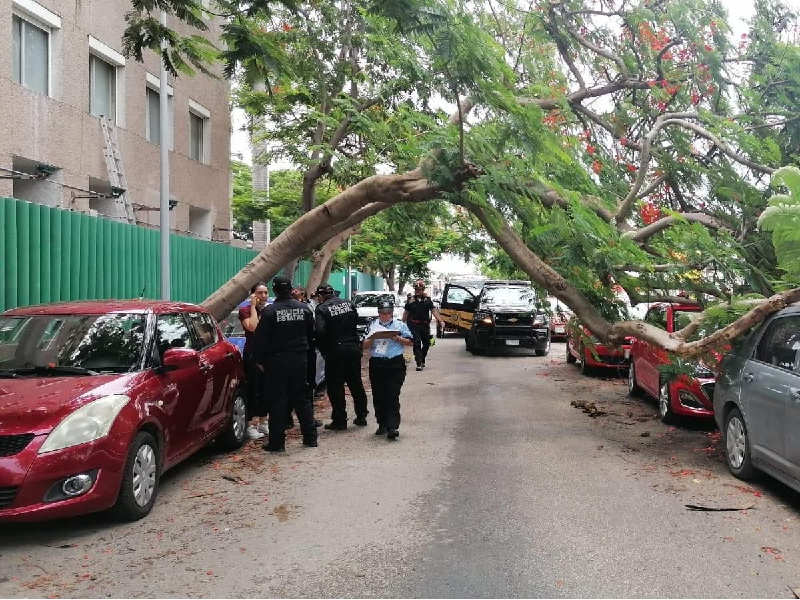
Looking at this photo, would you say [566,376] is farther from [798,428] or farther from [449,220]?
[798,428]

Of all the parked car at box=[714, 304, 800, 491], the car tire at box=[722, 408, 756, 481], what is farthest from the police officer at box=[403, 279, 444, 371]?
the car tire at box=[722, 408, 756, 481]

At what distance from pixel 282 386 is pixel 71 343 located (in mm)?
2310

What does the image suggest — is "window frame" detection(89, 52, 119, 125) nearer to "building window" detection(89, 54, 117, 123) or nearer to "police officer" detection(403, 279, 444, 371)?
"building window" detection(89, 54, 117, 123)

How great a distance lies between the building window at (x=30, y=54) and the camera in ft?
36.9

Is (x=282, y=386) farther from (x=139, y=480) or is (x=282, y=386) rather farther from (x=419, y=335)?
(x=419, y=335)

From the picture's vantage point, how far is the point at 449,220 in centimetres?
1577

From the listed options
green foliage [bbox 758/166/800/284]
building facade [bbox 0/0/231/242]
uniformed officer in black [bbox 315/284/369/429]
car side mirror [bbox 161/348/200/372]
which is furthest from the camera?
building facade [bbox 0/0/231/242]

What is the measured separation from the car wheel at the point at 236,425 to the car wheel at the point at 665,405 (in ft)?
17.1

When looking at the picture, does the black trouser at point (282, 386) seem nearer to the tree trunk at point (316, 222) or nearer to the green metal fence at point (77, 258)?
the green metal fence at point (77, 258)

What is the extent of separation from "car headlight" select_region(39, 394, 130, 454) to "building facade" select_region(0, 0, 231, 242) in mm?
5090

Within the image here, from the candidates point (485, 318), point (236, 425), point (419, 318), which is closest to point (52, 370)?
point (236, 425)

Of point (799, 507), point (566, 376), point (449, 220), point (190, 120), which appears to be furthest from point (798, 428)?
point (190, 120)

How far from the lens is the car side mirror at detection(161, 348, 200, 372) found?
5.82 metres

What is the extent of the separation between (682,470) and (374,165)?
36.2ft
